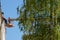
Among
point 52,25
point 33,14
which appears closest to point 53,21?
point 52,25

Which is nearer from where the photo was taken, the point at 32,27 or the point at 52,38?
the point at 52,38

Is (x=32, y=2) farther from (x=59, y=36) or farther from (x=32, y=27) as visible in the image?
(x=59, y=36)

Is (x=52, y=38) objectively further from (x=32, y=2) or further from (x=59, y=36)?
(x=32, y=2)

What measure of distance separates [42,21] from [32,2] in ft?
1.45

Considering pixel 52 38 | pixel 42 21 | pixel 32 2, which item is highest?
pixel 32 2

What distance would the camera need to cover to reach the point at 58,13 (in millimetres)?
4605

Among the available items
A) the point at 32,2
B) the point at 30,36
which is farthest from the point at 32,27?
the point at 32,2

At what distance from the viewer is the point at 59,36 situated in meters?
4.50

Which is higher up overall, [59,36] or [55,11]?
[55,11]

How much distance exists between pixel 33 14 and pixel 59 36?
A: 2.11 feet

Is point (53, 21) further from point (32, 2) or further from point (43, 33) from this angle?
point (32, 2)

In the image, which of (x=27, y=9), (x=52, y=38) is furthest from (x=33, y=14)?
(x=52, y=38)

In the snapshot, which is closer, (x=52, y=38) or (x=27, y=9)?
(x=52, y=38)

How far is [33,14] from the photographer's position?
4.71 meters
